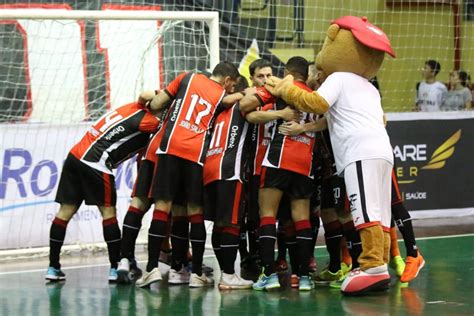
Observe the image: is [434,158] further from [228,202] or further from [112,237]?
[112,237]

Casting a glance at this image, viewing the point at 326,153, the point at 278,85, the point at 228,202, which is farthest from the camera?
the point at 326,153

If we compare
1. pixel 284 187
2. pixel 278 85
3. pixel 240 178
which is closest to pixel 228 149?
pixel 240 178

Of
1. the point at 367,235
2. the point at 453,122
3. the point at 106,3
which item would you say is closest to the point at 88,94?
the point at 106,3

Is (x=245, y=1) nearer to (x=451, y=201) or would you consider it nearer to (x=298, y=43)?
(x=298, y=43)

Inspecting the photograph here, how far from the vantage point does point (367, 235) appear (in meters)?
8.80

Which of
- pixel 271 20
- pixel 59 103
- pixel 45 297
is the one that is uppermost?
pixel 271 20

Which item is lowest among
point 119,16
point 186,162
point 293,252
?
point 293,252

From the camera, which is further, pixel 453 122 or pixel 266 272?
pixel 453 122

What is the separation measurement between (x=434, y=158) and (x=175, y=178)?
635 centimetres

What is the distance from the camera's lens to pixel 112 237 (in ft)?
32.2

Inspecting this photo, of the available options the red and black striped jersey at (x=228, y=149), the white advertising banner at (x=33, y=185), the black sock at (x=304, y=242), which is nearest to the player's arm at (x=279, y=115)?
the red and black striped jersey at (x=228, y=149)

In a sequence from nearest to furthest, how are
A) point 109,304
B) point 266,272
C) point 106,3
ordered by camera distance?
1. point 109,304
2. point 266,272
3. point 106,3

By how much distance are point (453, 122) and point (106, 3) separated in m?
4.99

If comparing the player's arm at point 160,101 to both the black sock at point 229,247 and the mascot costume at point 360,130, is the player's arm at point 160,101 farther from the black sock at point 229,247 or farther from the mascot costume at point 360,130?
the black sock at point 229,247
